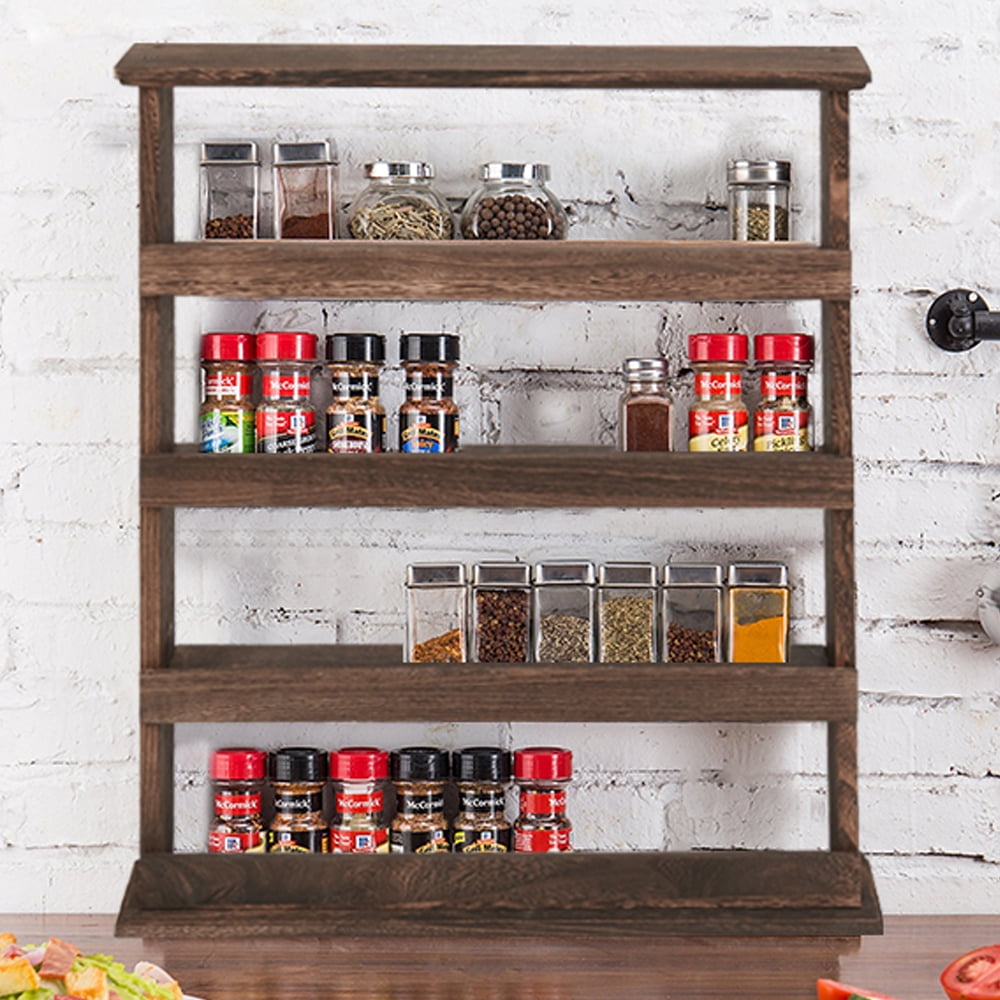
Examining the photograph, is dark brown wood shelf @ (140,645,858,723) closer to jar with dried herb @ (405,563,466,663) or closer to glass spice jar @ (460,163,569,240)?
jar with dried herb @ (405,563,466,663)

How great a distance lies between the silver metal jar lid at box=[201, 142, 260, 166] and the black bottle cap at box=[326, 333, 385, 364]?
216 millimetres

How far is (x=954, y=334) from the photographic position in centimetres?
156

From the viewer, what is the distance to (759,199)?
4.93 feet

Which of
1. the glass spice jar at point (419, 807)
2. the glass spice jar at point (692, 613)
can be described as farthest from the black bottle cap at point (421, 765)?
the glass spice jar at point (692, 613)

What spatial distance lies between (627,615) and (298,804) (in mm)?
402

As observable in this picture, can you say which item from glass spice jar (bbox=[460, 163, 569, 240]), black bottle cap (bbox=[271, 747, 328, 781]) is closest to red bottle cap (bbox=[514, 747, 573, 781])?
black bottle cap (bbox=[271, 747, 328, 781])

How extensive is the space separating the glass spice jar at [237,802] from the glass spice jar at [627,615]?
1.28 ft

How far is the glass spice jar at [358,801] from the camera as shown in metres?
1.47

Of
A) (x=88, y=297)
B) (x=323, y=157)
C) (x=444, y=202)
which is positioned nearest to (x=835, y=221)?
(x=444, y=202)

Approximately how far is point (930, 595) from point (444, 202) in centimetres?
71

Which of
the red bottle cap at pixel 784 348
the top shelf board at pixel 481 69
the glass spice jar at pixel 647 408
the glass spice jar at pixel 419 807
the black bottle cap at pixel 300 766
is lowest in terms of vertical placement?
the glass spice jar at pixel 419 807

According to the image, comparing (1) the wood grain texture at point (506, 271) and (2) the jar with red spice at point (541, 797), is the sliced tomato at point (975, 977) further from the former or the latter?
(1) the wood grain texture at point (506, 271)

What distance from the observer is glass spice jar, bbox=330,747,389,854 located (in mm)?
1475

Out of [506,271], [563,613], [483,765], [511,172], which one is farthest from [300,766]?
[511,172]
